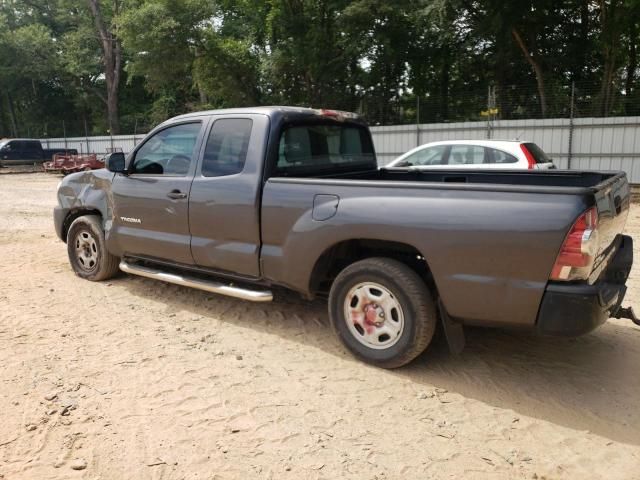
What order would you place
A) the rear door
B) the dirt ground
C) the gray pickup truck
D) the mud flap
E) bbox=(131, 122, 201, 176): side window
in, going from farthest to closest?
bbox=(131, 122, 201, 176): side window, the rear door, the mud flap, the gray pickup truck, the dirt ground

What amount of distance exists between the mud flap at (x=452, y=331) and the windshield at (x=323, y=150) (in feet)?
5.67

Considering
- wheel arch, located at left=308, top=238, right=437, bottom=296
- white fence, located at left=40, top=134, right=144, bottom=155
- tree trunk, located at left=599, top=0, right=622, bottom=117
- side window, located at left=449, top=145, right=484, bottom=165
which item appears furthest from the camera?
white fence, located at left=40, top=134, right=144, bottom=155

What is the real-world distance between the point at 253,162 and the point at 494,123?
13819 millimetres

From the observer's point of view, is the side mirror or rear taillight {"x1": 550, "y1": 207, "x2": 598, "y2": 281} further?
the side mirror

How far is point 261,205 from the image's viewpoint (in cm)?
420

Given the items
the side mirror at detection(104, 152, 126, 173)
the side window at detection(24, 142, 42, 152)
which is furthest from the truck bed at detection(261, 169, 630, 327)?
the side window at detection(24, 142, 42, 152)

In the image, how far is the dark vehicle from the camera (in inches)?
1099

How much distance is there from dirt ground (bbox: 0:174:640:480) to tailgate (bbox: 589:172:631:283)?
33.2 inches

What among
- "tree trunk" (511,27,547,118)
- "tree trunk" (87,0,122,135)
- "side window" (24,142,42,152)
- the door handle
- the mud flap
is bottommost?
the mud flap

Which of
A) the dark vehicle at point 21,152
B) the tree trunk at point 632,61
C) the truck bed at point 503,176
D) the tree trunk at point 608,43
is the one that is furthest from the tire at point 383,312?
the dark vehicle at point 21,152

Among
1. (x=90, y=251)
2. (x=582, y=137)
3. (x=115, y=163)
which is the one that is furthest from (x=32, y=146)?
(x=115, y=163)

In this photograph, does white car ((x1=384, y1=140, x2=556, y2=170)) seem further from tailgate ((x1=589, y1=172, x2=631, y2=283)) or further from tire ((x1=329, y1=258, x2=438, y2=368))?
tire ((x1=329, y1=258, x2=438, y2=368))

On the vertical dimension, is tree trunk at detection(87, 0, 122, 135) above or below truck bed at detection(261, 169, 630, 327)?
above

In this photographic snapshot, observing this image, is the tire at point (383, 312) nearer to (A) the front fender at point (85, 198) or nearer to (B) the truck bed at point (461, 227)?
(B) the truck bed at point (461, 227)
